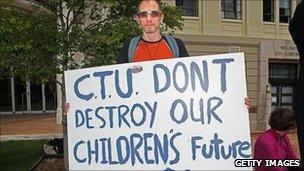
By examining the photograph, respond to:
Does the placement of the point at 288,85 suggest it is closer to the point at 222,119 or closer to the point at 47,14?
the point at 47,14

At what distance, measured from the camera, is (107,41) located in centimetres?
642

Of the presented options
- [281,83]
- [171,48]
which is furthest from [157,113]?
[281,83]

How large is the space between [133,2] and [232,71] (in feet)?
15.2

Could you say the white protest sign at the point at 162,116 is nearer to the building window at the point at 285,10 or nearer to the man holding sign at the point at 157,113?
the man holding sign at the point at 157,113

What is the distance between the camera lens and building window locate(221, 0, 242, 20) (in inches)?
760

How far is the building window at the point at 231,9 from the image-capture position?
19.3m

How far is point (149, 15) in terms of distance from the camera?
3.48 m

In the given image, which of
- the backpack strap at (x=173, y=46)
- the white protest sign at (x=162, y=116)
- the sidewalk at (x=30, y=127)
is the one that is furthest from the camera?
the sidewalk at (x=30, y=127)

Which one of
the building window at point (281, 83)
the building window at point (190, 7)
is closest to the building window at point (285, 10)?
the building window at point (281, 83)

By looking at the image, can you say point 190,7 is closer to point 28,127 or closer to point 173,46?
point 28,127

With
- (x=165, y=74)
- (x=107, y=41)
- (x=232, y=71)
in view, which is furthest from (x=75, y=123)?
(x=107, y=41)

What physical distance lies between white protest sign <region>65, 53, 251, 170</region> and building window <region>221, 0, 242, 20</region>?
54.2ft

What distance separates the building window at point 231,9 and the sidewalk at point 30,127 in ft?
18.3

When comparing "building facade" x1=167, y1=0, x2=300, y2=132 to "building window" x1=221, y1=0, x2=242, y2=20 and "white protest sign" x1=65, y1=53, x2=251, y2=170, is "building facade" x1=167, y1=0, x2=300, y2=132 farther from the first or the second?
"white protest sign" x1=65, y1=53, x2=251, y2=170
